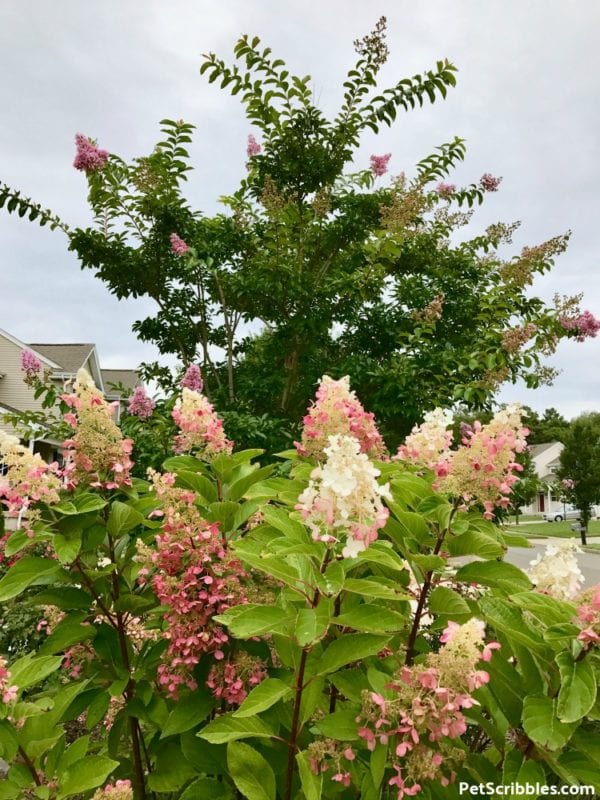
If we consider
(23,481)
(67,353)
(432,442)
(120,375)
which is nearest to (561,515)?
(120,375)

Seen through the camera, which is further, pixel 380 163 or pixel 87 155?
pixel 380 163

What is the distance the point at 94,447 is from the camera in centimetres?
178

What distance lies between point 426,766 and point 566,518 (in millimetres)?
49628

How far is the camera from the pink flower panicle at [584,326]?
491 centimetres

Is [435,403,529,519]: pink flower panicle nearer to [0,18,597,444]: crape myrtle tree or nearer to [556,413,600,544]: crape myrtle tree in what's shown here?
[0,18,597,444]: crape myrtle tree

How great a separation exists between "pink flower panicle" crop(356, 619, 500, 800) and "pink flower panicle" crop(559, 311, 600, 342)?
171 inches

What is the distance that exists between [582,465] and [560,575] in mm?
30922

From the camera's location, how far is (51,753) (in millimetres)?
1417

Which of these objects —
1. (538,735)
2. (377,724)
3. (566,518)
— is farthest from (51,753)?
(566,518)

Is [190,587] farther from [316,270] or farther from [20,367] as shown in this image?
[20,367]

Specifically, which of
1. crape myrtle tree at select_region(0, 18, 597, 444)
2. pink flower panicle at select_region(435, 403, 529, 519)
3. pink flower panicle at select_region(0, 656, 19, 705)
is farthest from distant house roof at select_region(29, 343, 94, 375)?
pink flower panicle at select_region(435, 403, 529, 519)

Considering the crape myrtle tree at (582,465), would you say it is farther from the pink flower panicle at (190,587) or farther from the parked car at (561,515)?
the pink flower panicle at (190,587)

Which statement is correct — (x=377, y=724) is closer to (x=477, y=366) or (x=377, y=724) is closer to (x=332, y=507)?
(x=332, y=507)

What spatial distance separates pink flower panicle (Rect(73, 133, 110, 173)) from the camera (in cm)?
485
